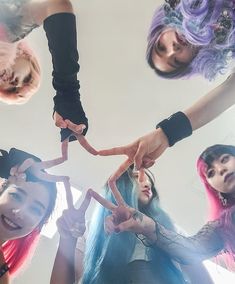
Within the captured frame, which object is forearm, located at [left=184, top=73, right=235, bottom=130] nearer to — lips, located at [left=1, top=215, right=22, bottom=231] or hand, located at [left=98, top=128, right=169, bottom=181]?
hand, located at [left=98, top=128, right=169, bottom=181]

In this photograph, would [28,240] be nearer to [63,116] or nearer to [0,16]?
[63,116]

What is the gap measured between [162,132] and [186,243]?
0.43 meters

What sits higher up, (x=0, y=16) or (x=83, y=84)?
(x=0, y=16)

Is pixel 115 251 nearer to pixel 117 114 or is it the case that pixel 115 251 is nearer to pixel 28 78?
pixel 117 114

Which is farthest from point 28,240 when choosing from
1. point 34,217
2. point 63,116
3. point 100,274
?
point 63,116

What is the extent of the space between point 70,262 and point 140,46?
2.80ft

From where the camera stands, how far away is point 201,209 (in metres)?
1.79

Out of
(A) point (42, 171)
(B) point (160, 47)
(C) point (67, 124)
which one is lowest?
(A) point (42, 171)

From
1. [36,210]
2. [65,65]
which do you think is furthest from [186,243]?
[65,65]

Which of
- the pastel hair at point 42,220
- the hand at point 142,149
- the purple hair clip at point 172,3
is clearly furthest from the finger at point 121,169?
the purple hair clip at point 172,3

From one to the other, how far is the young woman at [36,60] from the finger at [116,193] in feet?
0.77

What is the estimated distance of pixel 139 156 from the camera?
1.79 meters

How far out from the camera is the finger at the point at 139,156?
1.79 m

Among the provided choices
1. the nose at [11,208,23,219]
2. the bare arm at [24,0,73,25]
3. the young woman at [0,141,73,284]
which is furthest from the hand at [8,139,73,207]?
the bare arm at [24,0,73,25]
